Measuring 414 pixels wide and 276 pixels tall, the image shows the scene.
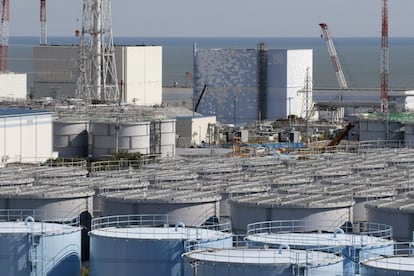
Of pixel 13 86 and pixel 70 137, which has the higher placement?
pixel 13 86

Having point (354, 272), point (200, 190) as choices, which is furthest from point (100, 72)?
point (354, 272)

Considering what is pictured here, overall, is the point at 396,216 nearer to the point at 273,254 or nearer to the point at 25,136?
the point at 273,254

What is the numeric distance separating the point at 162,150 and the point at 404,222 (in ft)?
62.0

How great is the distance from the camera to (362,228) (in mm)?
16906

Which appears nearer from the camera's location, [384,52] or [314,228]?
[314,228]

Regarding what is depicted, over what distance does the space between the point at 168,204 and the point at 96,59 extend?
2563 cm

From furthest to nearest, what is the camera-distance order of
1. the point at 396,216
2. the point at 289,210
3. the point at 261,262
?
the point at 289,210
the point at 396,216
the point at 261,262

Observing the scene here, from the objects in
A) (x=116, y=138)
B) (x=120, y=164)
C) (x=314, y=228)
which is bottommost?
(x=314, y=228)

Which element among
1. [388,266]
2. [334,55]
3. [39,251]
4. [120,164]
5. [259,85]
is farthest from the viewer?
[334,55]

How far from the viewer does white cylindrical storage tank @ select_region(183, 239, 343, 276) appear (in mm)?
13305

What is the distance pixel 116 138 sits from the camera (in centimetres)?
3328

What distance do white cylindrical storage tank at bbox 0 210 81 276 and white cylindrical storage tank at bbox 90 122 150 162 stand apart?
17.2 meters

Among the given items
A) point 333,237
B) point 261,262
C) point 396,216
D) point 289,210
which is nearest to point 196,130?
point 289,210

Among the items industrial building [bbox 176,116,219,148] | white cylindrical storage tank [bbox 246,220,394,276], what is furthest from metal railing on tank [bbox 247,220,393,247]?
industrial building [bbox 176,116,219,148]
